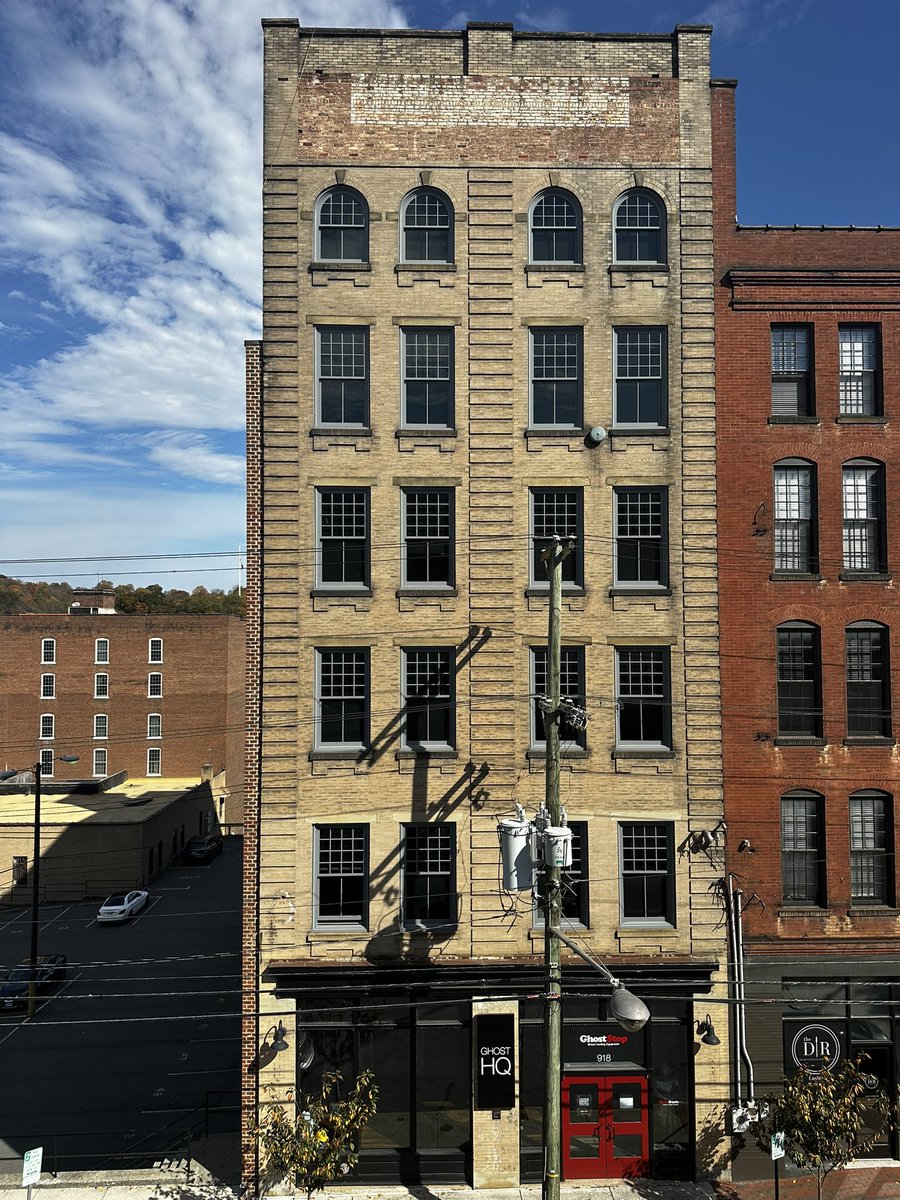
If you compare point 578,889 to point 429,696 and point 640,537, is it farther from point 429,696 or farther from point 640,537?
point 640,537

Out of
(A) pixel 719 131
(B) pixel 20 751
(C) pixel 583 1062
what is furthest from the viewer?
(B) pixel 20 751

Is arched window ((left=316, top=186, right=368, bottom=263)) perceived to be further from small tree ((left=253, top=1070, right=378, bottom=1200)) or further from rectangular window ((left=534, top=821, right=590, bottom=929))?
small tree ((left=253, top=1070, right=378, bottom=1200))

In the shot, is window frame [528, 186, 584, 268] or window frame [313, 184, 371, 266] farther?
window frame [528, 186, 584, 268]

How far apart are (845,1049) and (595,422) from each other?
14.4 meters

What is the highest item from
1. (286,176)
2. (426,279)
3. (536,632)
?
(286,176)

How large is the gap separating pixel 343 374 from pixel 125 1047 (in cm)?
2180

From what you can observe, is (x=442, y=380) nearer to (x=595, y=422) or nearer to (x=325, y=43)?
(x=595, y=422)

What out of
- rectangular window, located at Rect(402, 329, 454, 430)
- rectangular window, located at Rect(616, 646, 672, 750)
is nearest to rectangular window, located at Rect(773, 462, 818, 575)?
rectangular window, located at Rect(616, 646, 672, 750)

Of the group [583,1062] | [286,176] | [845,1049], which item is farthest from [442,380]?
[845,1049]

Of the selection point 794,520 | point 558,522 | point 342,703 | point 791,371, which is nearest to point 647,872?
point 342,703

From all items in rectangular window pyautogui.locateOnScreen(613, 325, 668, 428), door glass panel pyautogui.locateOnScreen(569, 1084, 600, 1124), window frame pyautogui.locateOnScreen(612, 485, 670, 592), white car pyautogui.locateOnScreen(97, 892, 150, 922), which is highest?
rectangular window pyautogui.locateOnScreen(613, 325, 668, 428)

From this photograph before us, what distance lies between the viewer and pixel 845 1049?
55.4 feet

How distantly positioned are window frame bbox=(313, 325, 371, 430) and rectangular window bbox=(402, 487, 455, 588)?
78.7 inches

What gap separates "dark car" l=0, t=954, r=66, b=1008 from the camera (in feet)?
92.3
